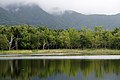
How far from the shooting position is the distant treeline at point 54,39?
356 ft

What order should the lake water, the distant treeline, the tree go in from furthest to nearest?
the distant treeline
the tree
the lake water

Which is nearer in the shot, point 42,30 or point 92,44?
point 92,44

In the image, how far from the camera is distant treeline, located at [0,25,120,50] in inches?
4269

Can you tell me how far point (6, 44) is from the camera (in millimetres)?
101062

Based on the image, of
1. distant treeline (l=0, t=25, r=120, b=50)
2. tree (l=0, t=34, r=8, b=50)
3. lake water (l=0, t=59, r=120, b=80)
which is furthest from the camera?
distant treeline (l=0, t=25, r=120, b=50)

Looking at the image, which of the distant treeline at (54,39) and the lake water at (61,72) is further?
the distant treeline at (54,39)

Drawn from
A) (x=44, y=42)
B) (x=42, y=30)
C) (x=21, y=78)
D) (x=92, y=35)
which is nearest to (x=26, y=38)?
(x=44, y=42)

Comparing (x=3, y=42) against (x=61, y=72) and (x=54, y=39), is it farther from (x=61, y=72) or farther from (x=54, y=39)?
(x=61, y=72)

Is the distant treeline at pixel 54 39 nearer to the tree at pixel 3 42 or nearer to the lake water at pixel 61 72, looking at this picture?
the tree at pixel 3 42

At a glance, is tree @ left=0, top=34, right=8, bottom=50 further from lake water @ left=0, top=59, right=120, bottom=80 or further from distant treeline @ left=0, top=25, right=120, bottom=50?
lake water @ left=0, top=59, right=120, bottom=80

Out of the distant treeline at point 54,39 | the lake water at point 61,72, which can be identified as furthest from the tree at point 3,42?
the lake water at point 61,72

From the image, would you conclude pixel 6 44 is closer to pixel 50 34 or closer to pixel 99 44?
pixel 50 34

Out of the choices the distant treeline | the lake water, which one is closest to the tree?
the distant treeline

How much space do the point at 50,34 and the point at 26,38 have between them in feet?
38.4
